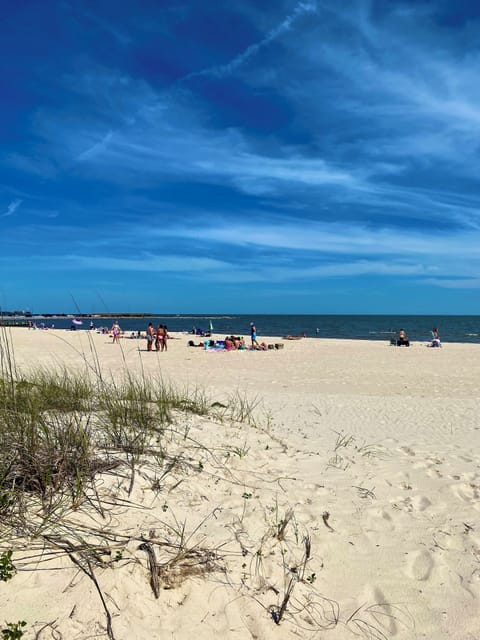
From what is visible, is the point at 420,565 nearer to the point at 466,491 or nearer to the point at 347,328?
the point at 466,491

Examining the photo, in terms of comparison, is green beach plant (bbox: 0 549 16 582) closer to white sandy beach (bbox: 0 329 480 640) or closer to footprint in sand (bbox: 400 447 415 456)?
white sandy beach (bbox: 0 329 480 640)

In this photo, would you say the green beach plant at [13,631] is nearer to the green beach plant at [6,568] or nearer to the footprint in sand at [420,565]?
the green beach plant at [6,568]

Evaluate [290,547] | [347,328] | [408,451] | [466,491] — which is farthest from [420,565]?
[347,328]

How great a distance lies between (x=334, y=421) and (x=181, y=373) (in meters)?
7.75

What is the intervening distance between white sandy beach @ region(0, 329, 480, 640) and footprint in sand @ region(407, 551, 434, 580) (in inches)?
0.4

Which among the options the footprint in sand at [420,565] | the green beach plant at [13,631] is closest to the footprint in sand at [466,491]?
the footprint in sand at [420,565]

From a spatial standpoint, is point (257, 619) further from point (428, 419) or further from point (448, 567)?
point (428, 419)

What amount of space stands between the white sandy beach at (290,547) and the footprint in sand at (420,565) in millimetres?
10

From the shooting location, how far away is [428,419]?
7953 millimetres

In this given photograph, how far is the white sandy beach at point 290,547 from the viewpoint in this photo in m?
2.27

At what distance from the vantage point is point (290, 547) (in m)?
3.03

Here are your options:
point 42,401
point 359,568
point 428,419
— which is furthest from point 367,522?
point 428,419

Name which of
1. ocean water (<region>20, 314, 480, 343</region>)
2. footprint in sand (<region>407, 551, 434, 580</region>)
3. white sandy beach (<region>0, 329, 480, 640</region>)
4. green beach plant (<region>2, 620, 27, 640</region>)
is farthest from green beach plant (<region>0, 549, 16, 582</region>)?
ocean water (<region>20, 314, 480, 343</region>)

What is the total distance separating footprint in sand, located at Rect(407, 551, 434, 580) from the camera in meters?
2.87
